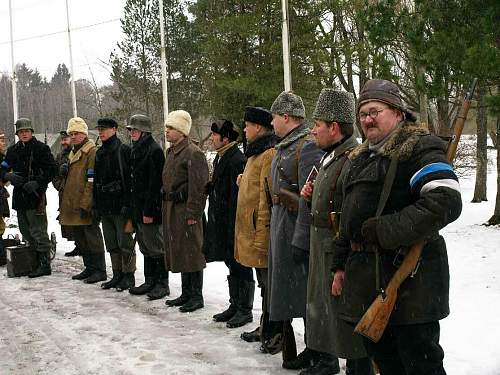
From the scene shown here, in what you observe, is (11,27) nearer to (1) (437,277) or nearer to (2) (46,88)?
(1) (437,277)

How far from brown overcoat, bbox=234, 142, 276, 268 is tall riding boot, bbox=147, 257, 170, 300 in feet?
6.78

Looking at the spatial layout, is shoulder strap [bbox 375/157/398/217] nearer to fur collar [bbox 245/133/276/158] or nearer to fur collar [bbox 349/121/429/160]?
fur collar [bbox 349/121/429/160]

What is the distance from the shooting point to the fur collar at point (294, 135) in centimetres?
457

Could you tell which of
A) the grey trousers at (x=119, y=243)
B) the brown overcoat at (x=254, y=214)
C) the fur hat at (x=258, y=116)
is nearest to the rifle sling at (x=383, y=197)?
the brown overcoat at (x=254, y=214)

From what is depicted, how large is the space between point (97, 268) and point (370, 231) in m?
5.99

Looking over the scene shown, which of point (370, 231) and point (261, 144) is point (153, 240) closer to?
point (261, 144)

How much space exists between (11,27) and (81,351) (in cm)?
2224

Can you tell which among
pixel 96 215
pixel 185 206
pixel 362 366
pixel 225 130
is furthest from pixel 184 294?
pixel 362 366

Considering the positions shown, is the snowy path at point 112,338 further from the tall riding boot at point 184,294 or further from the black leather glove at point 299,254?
the black leather glove at point 299,254

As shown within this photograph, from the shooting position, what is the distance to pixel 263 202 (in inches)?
195

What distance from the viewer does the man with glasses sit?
2729 millimetres

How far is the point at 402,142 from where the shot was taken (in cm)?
292

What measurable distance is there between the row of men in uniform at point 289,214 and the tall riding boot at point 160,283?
19mm

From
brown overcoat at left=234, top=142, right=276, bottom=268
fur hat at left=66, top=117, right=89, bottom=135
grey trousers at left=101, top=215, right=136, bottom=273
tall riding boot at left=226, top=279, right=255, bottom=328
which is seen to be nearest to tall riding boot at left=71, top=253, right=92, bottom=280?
grey trousers at left=101, top=215, right=136, bottom=273
